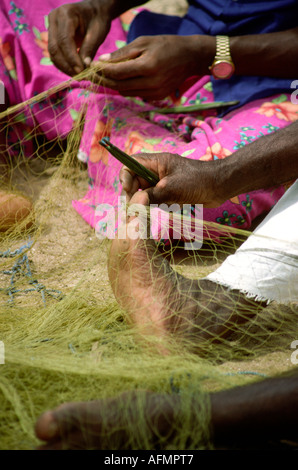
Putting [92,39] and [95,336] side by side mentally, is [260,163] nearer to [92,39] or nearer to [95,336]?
[95,336]

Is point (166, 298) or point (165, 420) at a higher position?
point (166, 298)

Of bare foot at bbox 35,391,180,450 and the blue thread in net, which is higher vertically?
the blue thread in net

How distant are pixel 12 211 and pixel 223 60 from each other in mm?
924

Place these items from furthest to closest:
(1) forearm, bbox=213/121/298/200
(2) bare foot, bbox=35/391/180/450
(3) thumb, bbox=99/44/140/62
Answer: (3) thumb, bbox=99/44/140/62 → (1) forearm, bbox=213/121/298/200 → (2) bare foot, bbox=35/391/180/450

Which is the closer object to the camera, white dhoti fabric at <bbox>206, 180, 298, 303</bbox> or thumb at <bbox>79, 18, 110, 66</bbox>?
white dhoti fabric at <bbox>206, 180, 298, 303</bbox>

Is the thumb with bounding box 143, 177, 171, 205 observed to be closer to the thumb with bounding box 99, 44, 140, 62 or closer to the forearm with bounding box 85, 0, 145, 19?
the thumb with bounding box 99, 44, 140, 62

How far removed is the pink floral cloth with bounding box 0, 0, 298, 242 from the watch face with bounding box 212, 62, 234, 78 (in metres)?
0.11

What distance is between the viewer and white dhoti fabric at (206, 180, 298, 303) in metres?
1.21

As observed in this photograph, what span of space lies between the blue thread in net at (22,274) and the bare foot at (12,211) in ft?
0.29

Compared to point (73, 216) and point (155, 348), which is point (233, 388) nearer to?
point (155, 348)

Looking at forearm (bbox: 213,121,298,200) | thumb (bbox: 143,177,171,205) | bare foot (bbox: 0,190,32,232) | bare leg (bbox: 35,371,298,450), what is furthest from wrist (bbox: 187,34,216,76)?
bare leg (bbox: 35,371,298,450)

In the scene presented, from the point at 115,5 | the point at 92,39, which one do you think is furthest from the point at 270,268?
the point at 115,5

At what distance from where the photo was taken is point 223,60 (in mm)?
1747

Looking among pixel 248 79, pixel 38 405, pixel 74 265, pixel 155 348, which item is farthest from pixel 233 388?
pixel 248 79
